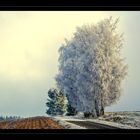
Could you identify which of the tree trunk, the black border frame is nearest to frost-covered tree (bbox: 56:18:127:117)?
the tree trunk

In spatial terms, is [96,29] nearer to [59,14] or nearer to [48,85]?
[59,14]

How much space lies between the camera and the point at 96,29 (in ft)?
12.3

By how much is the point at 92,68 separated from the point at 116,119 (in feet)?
1.27

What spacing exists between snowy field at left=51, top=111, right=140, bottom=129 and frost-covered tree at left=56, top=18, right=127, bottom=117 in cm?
6

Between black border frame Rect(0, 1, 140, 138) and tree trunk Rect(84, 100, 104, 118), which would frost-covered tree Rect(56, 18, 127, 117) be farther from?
black border frame Rect(0, 1, 140, 138)

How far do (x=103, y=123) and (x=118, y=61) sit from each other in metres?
0.44

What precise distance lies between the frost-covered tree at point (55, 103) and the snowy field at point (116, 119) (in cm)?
5

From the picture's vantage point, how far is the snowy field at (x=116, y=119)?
12.1 ft

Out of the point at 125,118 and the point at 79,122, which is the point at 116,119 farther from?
the point at 79,122
